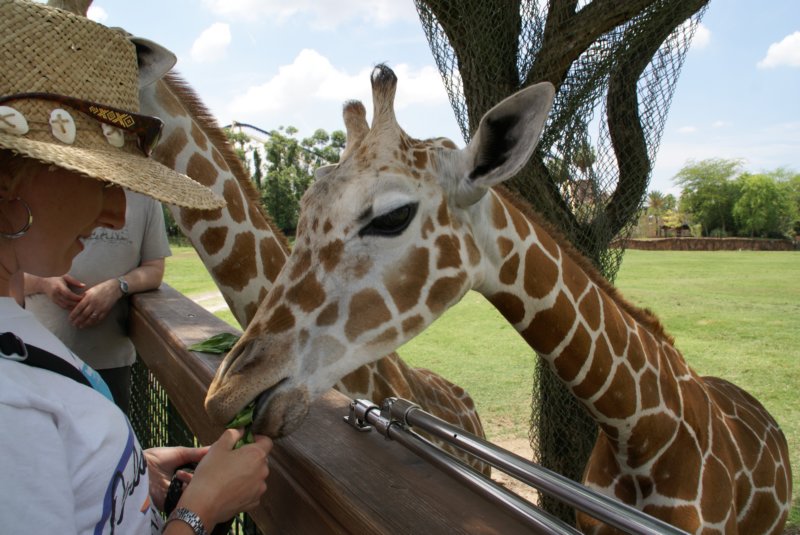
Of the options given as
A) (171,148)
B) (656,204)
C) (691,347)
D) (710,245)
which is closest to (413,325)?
(171,148)

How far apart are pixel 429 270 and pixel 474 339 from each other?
7.08 meters

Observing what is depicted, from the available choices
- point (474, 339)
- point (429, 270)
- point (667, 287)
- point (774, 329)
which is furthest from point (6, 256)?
→ point (667, 287)

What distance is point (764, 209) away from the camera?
44406mm

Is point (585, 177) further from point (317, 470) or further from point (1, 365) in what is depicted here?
point (1, 365)

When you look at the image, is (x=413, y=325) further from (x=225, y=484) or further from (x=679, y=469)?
(x=679, y=469)

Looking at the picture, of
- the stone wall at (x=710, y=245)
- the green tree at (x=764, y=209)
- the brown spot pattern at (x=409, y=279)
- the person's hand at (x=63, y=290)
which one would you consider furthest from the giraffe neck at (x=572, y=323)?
the green tree at (x=764, y=209)

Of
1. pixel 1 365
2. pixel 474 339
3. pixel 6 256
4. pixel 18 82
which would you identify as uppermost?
pixel 18 82

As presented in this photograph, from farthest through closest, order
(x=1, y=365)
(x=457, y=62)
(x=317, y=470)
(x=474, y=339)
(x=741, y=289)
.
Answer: (x=741, y=289) < (x=474, y=339) < (x=457, y=62) < (x=317, y=470) < (x=1, y=365)

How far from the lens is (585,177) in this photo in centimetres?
361

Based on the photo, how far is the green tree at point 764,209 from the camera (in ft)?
143

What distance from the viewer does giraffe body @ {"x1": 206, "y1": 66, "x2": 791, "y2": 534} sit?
65.1 inches

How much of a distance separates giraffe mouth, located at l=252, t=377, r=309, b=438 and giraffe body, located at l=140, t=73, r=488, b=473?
0.97 meters

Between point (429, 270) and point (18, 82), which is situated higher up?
point (18, 82)

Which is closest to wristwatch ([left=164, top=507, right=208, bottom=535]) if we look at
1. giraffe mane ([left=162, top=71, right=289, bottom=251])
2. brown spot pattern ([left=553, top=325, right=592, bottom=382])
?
brown spot pattern ([left=553, top=325, right=592, bottom=382])
